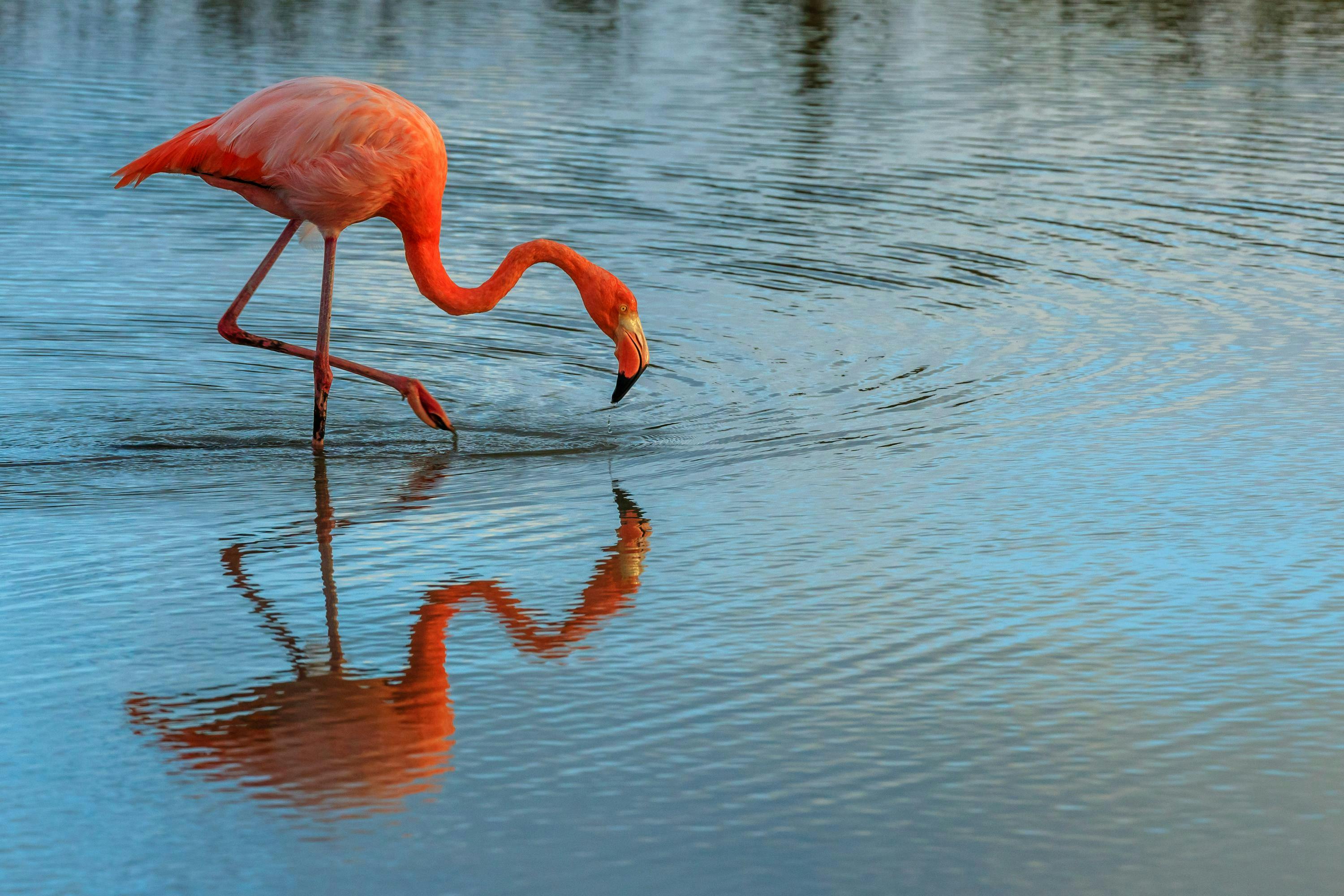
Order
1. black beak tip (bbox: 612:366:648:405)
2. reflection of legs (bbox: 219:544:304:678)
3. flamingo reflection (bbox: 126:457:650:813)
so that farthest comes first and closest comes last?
black beak tip (bbox: 612:366:648:405) < reflection of legs (bbox: 219:544:304:678) < flamingo reflection (bbox: 126:457:650:813)

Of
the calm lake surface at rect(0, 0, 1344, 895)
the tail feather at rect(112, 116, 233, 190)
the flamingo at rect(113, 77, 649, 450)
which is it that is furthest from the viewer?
the tail feather at rect(112, 116, 233, 190)

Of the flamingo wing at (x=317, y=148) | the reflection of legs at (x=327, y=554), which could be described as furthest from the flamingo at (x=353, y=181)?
the reflection of legs at (x=327, y=554)

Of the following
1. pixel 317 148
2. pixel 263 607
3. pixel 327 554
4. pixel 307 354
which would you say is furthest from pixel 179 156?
pixel 263 607

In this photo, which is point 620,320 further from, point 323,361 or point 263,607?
point 263,607

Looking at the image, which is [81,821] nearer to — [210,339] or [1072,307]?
[210,339]

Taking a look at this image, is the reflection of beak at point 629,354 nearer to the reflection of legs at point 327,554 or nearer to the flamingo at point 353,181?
the flamingo at point 353,181

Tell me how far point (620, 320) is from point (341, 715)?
3336 millimetres

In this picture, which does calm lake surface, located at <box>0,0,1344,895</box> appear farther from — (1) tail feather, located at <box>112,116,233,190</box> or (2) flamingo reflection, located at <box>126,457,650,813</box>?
(1) tail feather, located at <box>112,116,233,190</box>

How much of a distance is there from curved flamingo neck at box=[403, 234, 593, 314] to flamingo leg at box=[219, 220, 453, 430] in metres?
0.40

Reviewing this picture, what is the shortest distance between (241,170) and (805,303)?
379 cm

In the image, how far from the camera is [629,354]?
26.0 feet

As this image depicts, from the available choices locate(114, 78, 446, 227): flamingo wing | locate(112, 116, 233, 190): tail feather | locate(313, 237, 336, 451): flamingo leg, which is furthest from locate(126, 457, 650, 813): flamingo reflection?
locate(112, 116, 233, 190): tail feather

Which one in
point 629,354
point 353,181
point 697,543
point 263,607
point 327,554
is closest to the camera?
point 263,607

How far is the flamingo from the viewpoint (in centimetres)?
800
